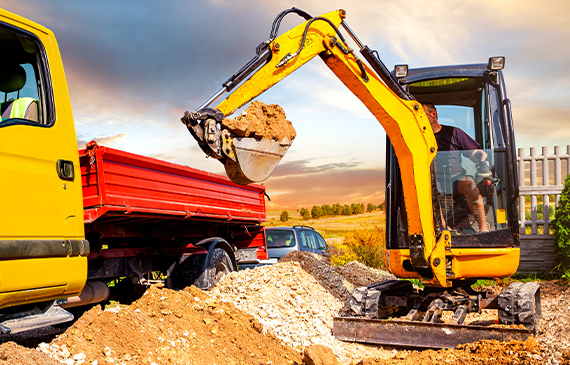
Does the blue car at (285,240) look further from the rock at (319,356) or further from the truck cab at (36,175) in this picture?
the truck cab at (36,175)

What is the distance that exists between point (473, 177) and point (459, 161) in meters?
0.26

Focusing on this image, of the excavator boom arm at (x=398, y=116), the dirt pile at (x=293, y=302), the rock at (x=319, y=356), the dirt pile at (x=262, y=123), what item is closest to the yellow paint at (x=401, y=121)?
the excavator boom arm at (x=398, y=116)

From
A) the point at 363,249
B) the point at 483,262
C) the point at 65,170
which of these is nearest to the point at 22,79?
the point at 65,170

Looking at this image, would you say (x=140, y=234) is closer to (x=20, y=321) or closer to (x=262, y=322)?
(x=262, y=322)

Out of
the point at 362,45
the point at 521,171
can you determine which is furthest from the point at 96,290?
the point at 521,171

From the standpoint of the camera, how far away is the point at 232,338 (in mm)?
5254

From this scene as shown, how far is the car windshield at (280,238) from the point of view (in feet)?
36.4

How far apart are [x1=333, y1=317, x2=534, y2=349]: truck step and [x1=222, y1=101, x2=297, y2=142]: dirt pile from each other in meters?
2.43

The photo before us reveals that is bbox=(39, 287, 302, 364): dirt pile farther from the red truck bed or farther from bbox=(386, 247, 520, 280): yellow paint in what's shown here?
bbox=(386, 247, 520, 280): yellow paint

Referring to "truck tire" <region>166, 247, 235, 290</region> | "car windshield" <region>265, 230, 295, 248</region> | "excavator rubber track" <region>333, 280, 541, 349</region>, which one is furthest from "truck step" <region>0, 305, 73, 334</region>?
"car windshield" <region>265, 230, 295, 248</region>

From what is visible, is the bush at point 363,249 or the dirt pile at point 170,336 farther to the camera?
the bush at point 363,249

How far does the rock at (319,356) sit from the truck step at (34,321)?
2.09m

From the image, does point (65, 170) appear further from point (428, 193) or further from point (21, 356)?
point (428, 193)

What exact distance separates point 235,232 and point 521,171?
7364 millimetres
